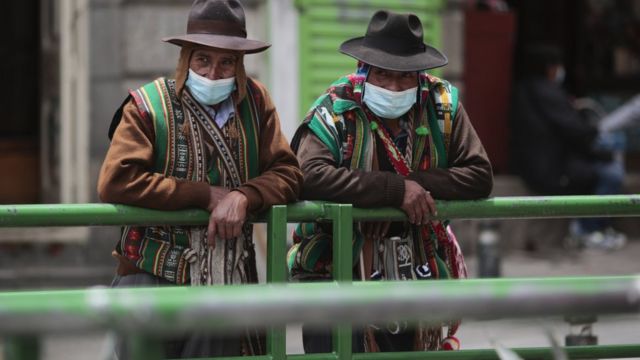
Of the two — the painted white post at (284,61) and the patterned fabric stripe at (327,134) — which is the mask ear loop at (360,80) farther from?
the painted white post at (284,61)

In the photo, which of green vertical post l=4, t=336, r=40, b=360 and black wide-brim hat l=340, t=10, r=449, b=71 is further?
black wide-brim hat l=340, t=10, r=449, b=71

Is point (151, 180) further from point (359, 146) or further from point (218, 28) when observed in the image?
point (359, 146)

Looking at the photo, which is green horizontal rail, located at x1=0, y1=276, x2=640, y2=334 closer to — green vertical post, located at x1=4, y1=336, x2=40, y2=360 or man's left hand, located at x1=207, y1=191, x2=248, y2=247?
green vertical post, located at x1=4, y1=336, x2=40, y2=360

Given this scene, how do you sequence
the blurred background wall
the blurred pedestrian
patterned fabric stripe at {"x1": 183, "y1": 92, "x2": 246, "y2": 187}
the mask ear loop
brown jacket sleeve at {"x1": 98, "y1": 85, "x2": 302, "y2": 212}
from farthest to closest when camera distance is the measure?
the blurred pedestrian < the blurred background wall < the mask ear loop < patterned fabric stripe at {"x1": 183, "y1": 92, "x2": 246, "y2": 187} < brown jacket sleeve at {"x1": 98, "y1": 85, "x2": 302, "y2": 212}

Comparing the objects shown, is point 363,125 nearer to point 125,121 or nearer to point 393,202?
point 393,202

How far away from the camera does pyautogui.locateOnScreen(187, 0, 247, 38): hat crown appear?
4.08 m

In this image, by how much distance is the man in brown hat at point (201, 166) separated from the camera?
3.82 metres

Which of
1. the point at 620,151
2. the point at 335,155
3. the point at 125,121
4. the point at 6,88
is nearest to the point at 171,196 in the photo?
the point at 125,121

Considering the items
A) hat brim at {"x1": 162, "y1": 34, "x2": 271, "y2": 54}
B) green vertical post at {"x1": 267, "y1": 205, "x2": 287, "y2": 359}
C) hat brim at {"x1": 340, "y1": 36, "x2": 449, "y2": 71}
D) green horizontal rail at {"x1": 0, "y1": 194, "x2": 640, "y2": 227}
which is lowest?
green vertical post at {"x1": 267, "y1": 205, "x2": 287, "y2": 359}

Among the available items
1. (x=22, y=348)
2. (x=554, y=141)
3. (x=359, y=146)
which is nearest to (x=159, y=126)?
(x=359, y=146)

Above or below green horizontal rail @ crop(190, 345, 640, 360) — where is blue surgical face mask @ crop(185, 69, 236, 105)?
above

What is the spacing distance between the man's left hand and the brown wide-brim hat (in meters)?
0.51

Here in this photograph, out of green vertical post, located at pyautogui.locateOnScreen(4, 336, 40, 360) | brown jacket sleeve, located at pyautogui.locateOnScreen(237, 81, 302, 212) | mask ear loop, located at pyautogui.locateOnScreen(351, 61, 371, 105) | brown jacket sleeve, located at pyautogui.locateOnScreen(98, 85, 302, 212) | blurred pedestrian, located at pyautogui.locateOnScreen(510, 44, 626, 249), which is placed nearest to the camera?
green vertical post, located at pyautogui.locateOnScreen(4, 336, 40, 360)

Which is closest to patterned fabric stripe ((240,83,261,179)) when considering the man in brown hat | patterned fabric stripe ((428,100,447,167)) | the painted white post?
the man in brown hat
